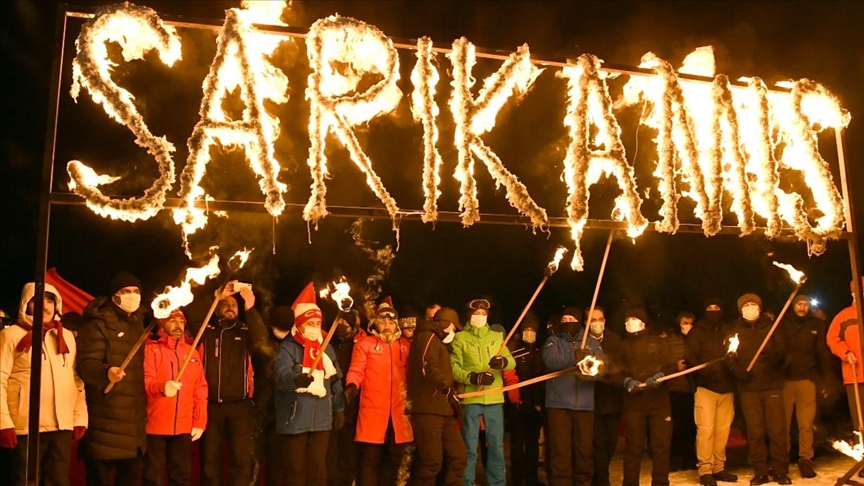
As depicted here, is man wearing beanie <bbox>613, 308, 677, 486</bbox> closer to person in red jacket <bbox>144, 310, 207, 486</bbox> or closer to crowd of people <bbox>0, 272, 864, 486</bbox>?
crowd of people <bbox>0, 272, 864, 486</bbox>

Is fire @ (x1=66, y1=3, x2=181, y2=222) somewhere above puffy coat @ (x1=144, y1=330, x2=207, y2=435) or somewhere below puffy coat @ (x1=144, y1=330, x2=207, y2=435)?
above

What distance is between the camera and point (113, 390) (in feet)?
20.5

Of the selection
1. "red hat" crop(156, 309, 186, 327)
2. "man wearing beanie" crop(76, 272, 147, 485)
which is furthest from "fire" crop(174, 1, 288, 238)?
"red hat" crop(156, 309, 186, 327)

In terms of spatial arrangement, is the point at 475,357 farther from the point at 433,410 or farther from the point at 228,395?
the point at 228,395

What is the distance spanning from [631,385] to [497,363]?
A: 152cm

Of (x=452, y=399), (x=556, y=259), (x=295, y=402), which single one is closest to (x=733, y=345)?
(x=556, y=259)

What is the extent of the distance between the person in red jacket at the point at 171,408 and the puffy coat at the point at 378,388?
1440 mm

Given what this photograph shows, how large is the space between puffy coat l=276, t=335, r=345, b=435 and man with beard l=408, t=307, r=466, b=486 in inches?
32.3

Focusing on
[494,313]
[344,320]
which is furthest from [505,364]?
[494,313]

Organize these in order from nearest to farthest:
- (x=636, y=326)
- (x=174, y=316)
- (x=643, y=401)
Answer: (x=174, y=316), (x=643, y=401), (x=636, y=326)

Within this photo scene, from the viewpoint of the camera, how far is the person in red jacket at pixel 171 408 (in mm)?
6676

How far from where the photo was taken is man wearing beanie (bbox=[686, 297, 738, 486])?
27.8ft

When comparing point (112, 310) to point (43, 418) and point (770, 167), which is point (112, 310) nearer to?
point (43, 418)

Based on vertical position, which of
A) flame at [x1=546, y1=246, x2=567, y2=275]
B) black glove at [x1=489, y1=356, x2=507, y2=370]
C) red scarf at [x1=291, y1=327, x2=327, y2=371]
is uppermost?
flame at [x1=546, y1=246, x2=567, y2=275]
